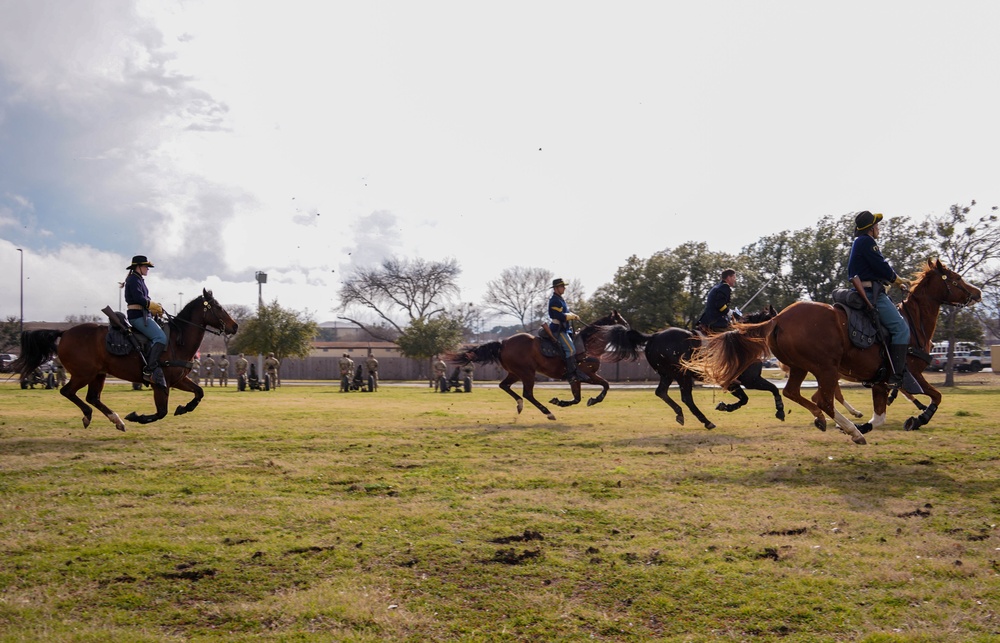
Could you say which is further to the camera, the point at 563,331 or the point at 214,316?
the point at 563,331

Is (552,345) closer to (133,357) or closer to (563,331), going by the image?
(563,331)

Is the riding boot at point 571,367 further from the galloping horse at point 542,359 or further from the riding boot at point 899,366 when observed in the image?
the riding boot at point 899,366

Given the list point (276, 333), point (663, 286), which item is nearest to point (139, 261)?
point (276, 333)

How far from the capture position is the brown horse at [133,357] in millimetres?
13484

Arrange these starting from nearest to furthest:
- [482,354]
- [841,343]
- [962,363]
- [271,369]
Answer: [841,343]
[482,354]
[271,369]
[962,363]

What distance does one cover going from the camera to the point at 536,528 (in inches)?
252

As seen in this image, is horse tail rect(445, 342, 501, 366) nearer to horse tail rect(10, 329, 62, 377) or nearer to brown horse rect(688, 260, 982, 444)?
brown horse rect(688, 260, 982, 444)

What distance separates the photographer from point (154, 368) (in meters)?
13.3

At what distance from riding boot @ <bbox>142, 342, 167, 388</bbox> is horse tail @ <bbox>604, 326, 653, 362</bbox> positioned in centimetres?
863

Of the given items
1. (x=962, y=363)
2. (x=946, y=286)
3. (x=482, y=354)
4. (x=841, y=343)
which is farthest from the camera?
(x=962, y=363)

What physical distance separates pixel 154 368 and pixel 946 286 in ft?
41.9

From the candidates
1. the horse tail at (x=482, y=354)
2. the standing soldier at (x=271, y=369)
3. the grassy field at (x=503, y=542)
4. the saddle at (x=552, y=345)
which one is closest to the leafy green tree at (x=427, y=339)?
the standing soldier at (x=271, y=369)

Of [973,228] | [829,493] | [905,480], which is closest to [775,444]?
[905,480]

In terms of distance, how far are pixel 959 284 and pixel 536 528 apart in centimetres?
836
